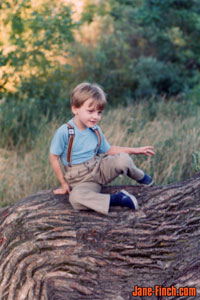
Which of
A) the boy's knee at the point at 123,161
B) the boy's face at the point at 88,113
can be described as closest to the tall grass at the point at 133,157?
the boy's knee at the point at 123,161

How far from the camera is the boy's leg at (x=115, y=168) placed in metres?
3.15

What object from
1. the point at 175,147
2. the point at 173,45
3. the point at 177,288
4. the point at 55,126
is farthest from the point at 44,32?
the point at 177,288

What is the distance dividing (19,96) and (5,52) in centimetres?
187

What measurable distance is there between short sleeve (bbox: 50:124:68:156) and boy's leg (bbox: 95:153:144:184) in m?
0.36

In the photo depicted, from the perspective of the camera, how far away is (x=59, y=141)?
10.2 ft

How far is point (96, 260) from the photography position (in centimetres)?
241

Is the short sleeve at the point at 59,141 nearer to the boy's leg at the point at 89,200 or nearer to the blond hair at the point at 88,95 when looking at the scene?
the blond hair at the point at 88,95

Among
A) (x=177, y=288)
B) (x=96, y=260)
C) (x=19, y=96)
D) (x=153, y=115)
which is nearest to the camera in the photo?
(x=177, y=288)

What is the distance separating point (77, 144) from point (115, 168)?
378 mm

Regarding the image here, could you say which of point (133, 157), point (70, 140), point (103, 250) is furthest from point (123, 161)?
point (133, 157)

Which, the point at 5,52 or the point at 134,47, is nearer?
the point at 5,52

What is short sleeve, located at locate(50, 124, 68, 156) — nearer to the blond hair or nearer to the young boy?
the young boy

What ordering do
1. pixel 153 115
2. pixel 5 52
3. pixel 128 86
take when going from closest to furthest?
pixel 5 52 < pixel 153 115 < pixel 128 86

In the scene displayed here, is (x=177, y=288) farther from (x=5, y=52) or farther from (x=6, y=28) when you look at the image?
(x=6, y=28)
